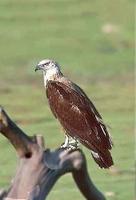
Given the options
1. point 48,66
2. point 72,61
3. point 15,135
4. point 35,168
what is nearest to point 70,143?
point 48,66

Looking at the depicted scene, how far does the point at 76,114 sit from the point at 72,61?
1302 cm

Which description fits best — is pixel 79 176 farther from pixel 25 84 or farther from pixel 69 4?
pixel 69 4

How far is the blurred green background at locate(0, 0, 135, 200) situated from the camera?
1091 centimetres

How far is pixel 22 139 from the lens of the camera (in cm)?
441

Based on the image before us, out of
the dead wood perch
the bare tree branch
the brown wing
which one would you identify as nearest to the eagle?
the brown wing

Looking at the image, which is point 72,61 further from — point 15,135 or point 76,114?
point 76,114

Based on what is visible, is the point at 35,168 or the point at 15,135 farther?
the point at 35,168

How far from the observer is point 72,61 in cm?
1627

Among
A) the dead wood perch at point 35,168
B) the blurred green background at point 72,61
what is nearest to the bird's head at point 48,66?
the dead wood perch at point 35,168

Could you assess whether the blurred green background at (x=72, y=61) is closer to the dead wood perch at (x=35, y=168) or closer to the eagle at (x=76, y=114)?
the dead wood perch at (x=35, y=168)

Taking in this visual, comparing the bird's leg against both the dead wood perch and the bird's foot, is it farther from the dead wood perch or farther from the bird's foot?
the dead wood perch

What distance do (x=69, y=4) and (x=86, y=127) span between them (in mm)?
Answer: 15735

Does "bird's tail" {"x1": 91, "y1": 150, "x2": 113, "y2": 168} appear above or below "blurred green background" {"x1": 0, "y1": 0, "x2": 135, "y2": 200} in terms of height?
below

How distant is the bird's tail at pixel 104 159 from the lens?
3.15m
